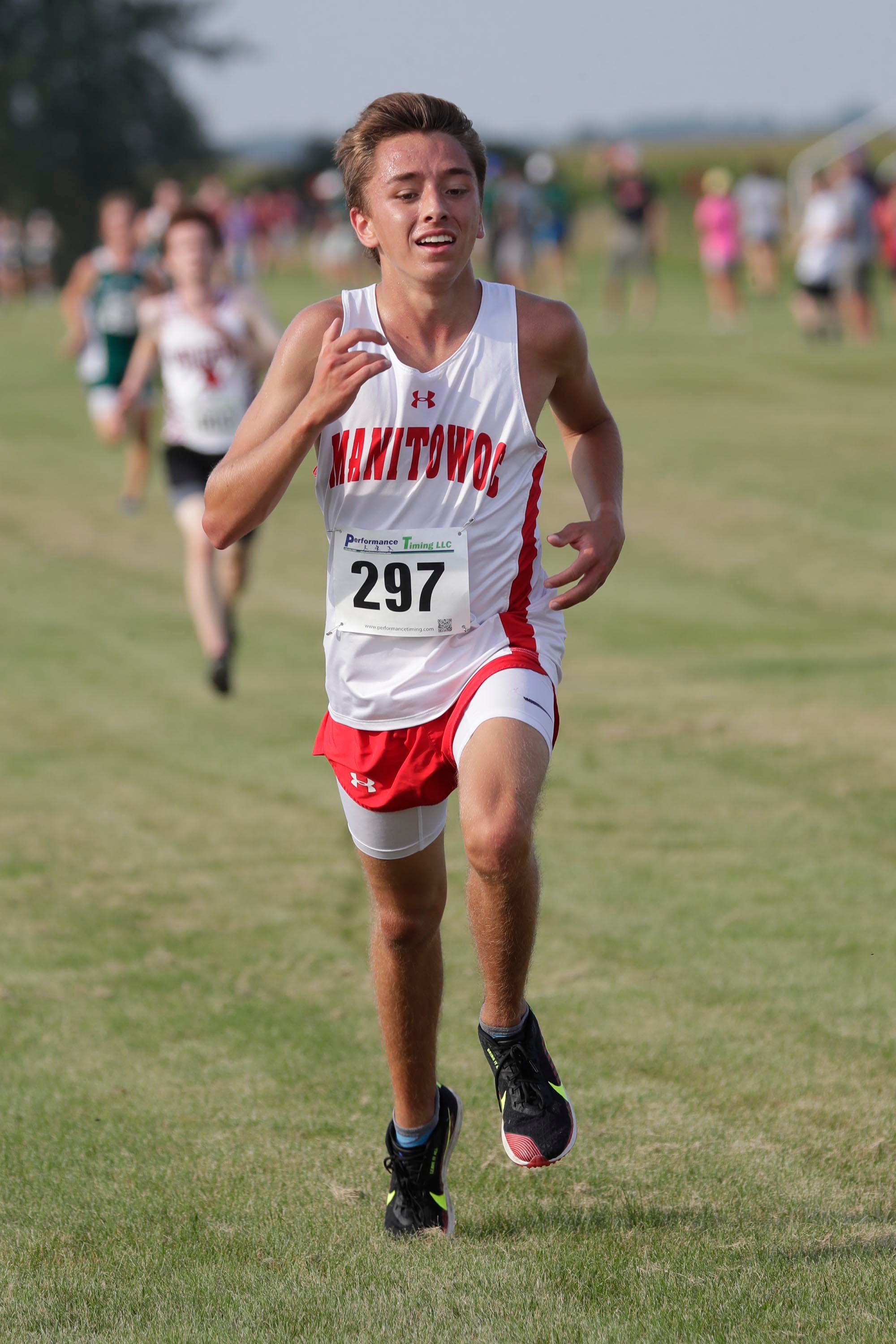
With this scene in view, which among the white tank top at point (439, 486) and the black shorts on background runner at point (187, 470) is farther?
the black shorts on background runner at point (187, 470)

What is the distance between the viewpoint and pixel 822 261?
69.8ft

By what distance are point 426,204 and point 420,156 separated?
122 mm

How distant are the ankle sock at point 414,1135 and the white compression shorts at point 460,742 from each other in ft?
2.16

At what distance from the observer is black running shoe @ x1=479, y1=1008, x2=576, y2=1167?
3479 mm

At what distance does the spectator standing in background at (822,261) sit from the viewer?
2112cm

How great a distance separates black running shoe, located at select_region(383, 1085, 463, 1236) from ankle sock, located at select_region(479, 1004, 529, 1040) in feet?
1.42

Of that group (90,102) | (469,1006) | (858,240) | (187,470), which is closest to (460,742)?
(469,1006)

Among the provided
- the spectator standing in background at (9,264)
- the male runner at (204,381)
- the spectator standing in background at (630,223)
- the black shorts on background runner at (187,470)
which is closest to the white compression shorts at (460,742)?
the male runner at (204,381)

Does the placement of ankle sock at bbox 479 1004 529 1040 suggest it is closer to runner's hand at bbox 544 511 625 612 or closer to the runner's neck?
runner's hand at bbox 544 511 625 612

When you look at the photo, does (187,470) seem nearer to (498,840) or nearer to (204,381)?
(204,381)

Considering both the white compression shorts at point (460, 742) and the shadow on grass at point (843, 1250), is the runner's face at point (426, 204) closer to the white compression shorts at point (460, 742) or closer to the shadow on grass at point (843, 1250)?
the white compression shorts at point (460, 742)

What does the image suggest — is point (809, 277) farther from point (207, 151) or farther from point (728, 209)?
point (207, 151)

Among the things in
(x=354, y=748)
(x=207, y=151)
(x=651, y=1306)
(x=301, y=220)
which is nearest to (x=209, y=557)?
(x=354, y=748)

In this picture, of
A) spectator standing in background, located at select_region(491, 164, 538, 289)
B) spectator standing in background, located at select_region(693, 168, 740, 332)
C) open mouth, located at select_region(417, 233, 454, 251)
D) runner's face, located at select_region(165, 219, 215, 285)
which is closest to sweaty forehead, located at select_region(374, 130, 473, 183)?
open mouth, located at select_region(417, 233, 454, 251)
